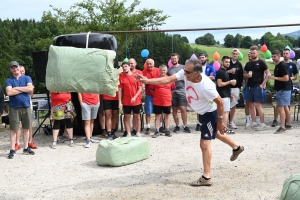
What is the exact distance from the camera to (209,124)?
19.0 ft

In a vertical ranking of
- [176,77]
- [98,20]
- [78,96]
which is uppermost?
[98,20]

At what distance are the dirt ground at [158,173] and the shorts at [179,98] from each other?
4.07 ft

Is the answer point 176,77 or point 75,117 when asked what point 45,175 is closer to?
point 176,77

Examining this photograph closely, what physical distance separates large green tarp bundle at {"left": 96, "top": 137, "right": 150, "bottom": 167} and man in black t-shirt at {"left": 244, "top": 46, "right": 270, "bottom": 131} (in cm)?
377

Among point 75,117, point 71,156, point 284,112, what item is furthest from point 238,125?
point 71,156

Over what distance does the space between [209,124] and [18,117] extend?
3.99 metres

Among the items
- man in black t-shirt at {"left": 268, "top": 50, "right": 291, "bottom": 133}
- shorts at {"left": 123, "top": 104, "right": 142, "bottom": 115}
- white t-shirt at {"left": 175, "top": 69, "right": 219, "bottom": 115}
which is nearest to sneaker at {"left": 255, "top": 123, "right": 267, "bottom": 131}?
man in black t-shirt at {"left": 268, "top": 50, "right": 291, "bottom": 133}

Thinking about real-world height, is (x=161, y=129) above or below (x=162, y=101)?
below

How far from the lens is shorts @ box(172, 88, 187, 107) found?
32.7 feet

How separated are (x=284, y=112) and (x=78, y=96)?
4534 mm

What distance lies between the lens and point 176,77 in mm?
5922

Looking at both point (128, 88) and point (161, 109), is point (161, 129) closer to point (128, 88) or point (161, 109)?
point (161, 109)

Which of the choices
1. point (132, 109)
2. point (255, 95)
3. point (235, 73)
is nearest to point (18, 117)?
point (132, 109)

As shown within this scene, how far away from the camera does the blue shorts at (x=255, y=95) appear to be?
998 cm
